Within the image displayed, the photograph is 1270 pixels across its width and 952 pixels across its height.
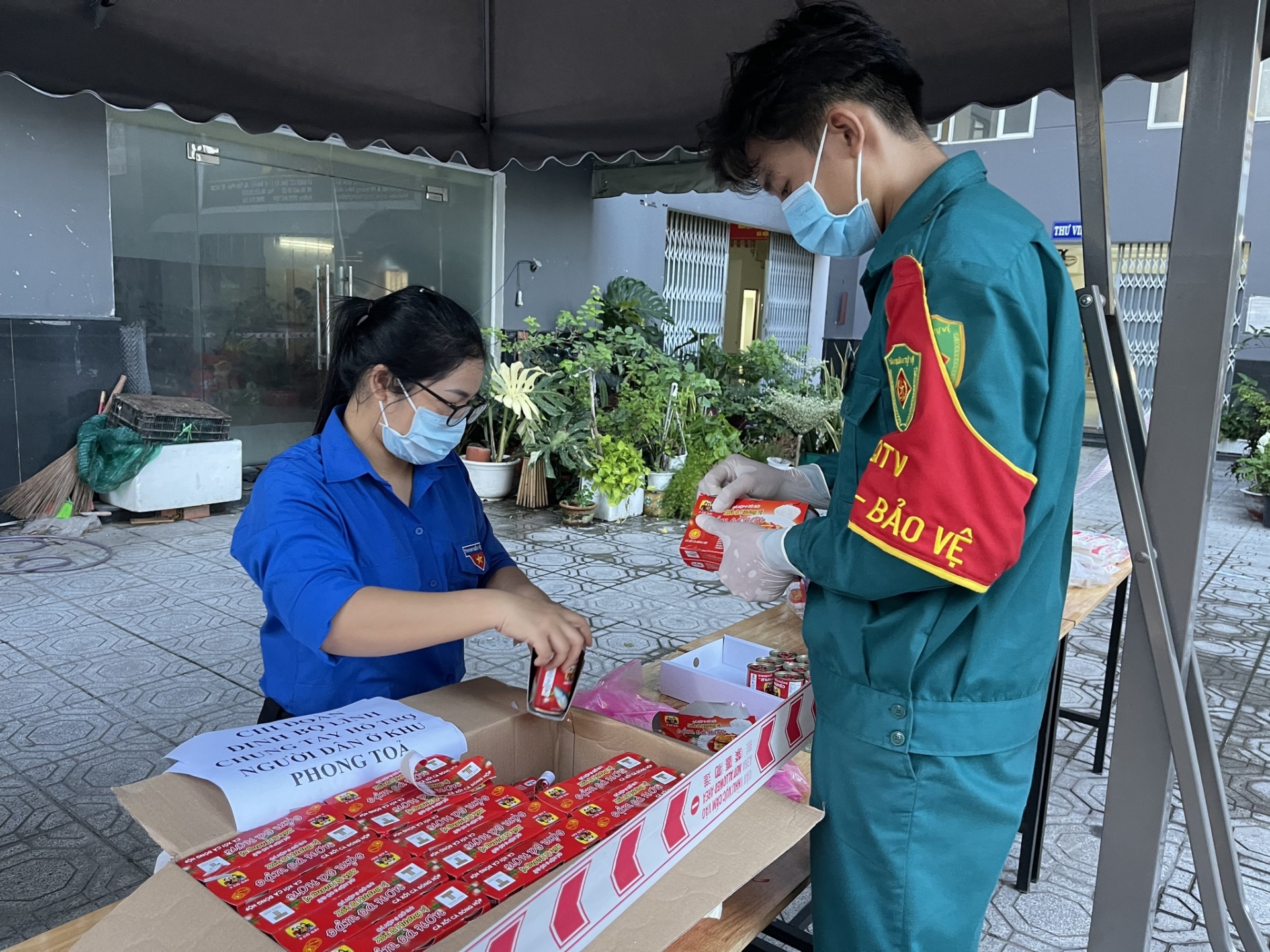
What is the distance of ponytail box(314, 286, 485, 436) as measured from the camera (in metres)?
1.55

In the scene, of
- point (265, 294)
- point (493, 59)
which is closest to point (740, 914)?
point (493, 59)

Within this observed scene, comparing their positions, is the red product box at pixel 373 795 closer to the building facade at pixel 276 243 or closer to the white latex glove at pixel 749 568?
the white latex glove at pixel 749 568

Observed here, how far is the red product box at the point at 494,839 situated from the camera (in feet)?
3.02

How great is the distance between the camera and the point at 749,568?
1.23m

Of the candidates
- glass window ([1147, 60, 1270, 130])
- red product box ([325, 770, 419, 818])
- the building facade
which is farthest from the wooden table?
glass window ([1147, 60, 1270, 130])

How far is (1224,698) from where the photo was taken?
3.54 m

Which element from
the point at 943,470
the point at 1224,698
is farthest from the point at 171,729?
the point at 1224,698

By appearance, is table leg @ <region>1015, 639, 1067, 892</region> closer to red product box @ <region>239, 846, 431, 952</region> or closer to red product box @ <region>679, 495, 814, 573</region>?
red product box @ <region>679, 495, 814, 573</region>

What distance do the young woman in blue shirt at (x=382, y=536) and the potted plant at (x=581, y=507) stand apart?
4.13 metres

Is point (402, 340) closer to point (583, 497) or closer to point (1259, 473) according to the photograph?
point (583, 497)

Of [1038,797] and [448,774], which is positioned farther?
[1038,797]

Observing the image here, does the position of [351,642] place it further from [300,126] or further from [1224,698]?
[1224,698]

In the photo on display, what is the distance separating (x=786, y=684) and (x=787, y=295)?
1024 centimetres

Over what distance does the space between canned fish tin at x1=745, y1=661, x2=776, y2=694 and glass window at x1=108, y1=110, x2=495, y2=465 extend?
482 cm
